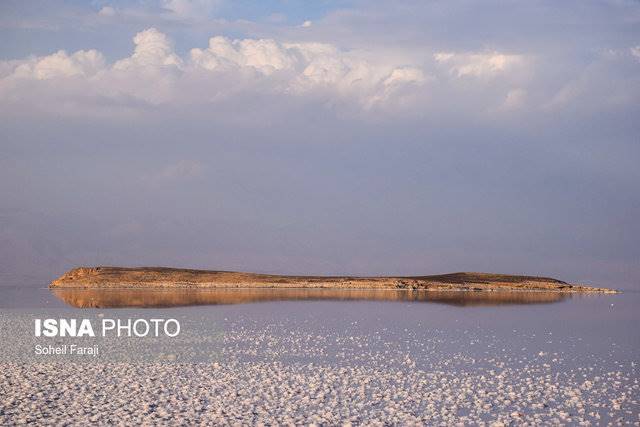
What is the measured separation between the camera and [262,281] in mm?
113812

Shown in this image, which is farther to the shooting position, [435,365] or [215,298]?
[215,298]

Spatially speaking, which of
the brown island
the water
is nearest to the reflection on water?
the water

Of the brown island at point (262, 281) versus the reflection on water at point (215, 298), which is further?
the brown island at point (262, 281)

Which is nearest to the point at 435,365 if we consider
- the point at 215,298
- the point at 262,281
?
the point at 215,298

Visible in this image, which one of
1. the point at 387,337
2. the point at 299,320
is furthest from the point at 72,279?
the point at 387,337

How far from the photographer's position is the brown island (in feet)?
354

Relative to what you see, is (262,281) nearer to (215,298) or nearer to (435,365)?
(215,298)

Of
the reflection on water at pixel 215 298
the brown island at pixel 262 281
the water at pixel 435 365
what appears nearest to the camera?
the water at pixel 435 365

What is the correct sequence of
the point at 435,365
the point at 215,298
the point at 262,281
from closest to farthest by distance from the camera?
the point at 435,365 → the point at 215,298 → the point at 262,281

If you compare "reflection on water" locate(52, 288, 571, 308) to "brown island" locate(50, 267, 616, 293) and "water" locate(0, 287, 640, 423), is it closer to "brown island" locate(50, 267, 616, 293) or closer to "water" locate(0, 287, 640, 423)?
"water" locate(0, 287, 640, 423)

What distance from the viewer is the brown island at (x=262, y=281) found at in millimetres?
107875

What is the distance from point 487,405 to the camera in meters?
17.7

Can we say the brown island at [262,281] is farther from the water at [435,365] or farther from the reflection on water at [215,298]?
the water at [435,365]

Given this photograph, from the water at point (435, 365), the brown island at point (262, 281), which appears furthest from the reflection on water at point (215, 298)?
the brown island at point (262, 281)
